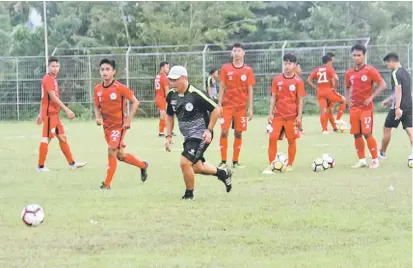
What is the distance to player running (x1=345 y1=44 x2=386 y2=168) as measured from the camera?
41.0 ft

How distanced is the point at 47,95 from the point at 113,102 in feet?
8.49

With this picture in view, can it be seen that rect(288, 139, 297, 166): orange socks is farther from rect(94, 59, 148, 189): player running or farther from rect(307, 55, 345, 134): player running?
rect(307, 55, 345, 134): player running

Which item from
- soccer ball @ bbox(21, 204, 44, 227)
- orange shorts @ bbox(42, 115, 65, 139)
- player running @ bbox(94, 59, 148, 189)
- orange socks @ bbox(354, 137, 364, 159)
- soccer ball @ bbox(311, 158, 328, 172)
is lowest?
soccer ball @ bbox(311, 158, 328, 172)

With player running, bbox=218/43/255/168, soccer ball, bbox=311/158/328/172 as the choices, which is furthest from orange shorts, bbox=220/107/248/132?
soccer ball, bbox=311/158/328/172

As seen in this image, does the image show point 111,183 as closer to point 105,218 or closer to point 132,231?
point 105,218

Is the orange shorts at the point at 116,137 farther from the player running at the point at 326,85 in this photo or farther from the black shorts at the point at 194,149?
the player running at the point at 326,85

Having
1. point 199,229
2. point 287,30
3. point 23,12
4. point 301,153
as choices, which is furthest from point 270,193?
point 23,12

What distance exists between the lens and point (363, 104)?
41.3ft

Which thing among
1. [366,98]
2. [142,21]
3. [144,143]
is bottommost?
[144,143]

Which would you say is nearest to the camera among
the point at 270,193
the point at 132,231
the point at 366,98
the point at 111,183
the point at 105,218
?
the point at 132,231

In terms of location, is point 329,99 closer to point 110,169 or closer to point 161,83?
point 161,83

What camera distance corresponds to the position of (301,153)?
1529 cm

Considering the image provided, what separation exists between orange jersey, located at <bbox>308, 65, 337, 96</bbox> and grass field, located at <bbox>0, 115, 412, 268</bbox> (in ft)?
21.4

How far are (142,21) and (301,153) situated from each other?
2390cm
